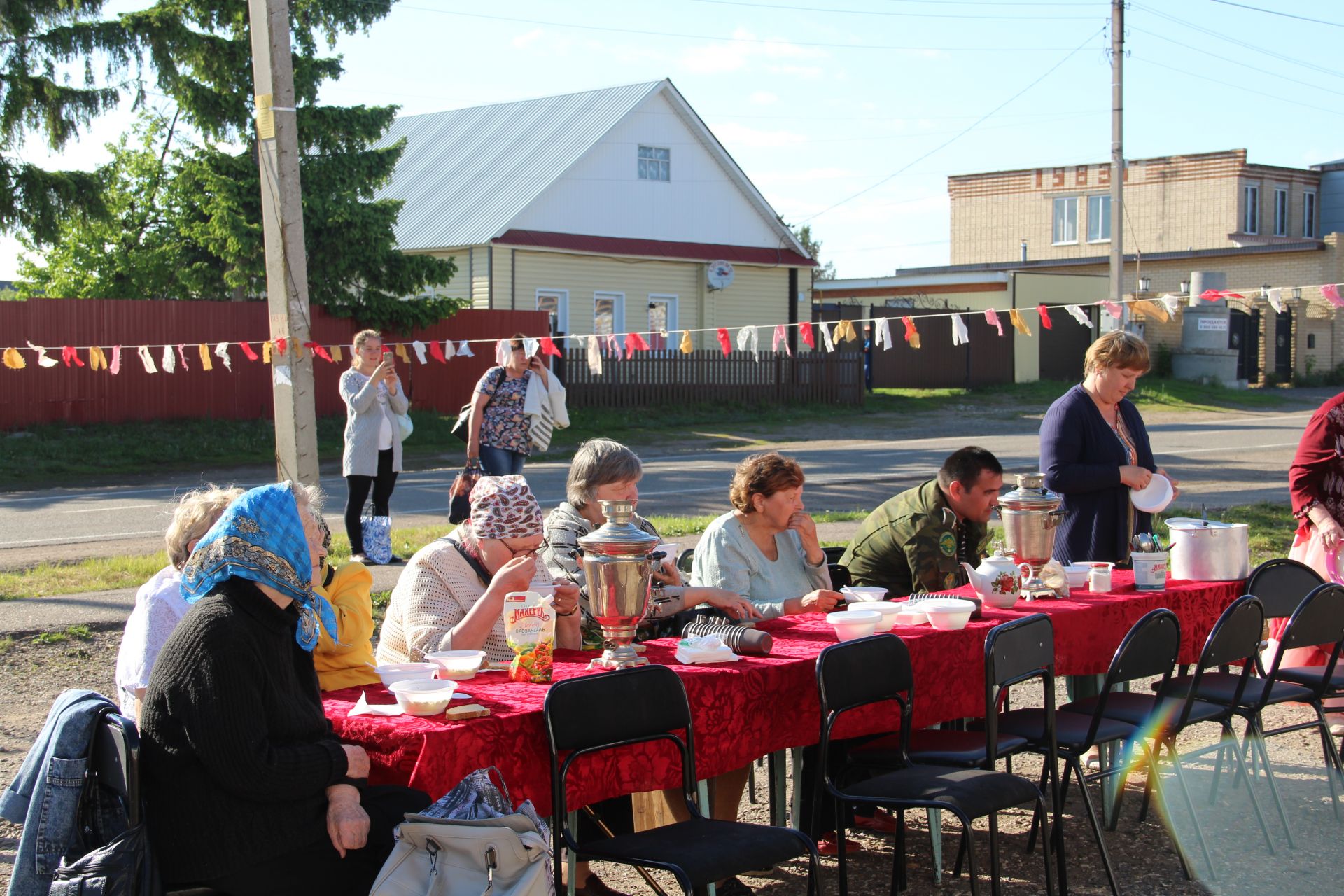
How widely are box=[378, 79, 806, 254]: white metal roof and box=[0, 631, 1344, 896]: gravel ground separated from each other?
2267cm

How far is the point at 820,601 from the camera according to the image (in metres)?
5.11

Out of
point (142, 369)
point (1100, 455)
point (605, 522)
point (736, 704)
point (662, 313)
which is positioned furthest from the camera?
point (662, 313)

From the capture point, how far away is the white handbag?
3.05 m

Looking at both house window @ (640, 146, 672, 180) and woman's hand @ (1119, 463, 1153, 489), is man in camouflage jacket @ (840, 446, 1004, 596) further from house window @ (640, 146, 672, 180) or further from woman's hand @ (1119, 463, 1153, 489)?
house window @ (640, 146, 672, 180)

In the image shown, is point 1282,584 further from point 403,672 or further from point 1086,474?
point 403,672

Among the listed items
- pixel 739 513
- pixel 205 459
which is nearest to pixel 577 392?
pixel 205 459

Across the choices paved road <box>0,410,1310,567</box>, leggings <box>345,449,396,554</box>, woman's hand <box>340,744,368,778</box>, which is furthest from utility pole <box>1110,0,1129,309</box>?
woman's hand <box>340,744,368,778</box>

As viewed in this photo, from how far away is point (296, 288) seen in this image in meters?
8.22

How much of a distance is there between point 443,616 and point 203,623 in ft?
4.01

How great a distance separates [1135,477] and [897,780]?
2.44 m

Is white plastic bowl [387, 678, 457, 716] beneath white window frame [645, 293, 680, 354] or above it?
beneath

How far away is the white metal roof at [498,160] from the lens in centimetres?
2812

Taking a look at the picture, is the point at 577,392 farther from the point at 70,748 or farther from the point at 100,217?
the point at 70,748

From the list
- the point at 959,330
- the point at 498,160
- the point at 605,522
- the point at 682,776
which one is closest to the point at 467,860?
the point at 682,776
